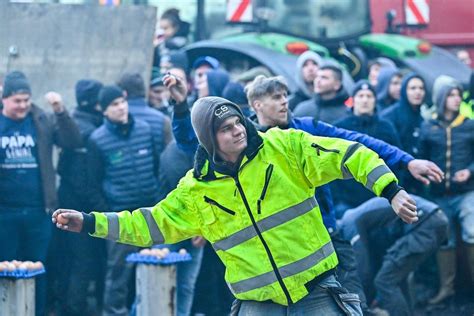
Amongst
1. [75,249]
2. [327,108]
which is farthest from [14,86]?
[327,108]

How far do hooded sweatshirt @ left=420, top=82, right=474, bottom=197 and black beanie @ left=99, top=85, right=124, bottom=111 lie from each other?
255 centimetres

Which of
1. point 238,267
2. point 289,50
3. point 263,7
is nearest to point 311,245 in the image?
point 238,267

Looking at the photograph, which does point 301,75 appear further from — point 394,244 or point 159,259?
point 159,259

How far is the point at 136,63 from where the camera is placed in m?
11.1

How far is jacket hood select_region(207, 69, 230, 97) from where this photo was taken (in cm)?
987

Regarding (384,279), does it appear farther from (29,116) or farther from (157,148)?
(29,116)

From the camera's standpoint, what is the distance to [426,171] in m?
5.97

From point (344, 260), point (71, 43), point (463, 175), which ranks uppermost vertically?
point (71, 43)

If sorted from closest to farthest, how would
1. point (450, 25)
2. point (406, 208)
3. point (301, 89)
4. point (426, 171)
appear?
1. point (406, 208)
2. point (426, 171)
3. point (301, 89)
4. point (450, 25)

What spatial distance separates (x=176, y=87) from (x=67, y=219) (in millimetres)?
1604

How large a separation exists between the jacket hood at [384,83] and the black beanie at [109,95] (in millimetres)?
2954

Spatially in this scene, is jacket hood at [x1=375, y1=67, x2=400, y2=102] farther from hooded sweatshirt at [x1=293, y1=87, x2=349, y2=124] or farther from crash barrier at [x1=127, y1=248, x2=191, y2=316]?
crash barrier at [x1=127, y1=248, x2=191, y2=316]

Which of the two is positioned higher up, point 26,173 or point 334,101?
point 334,101

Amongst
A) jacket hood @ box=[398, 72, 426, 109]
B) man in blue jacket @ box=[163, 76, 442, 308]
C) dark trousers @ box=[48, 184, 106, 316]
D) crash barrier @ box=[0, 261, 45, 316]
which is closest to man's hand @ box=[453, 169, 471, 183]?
jacket hood @ box=[398, 72, 426, 109]
